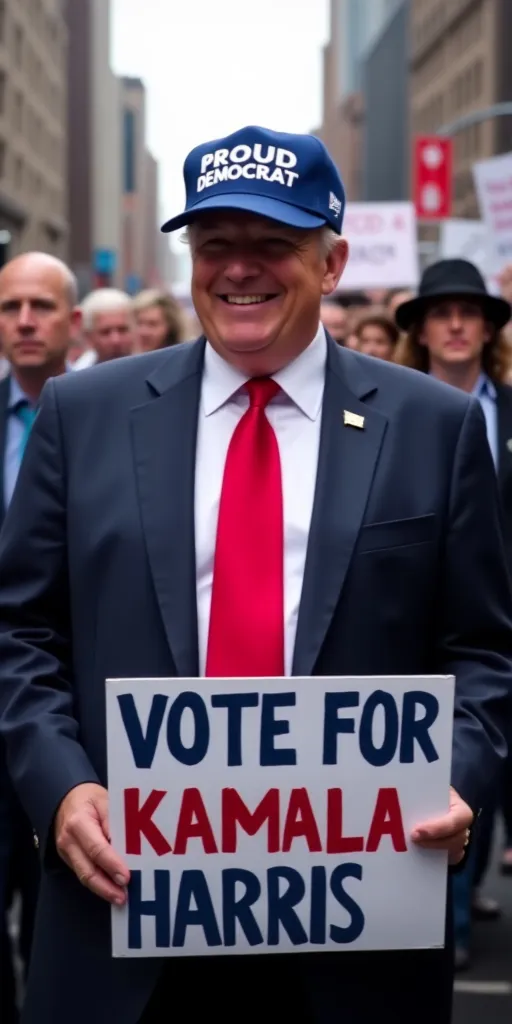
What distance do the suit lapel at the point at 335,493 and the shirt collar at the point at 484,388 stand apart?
308 cm

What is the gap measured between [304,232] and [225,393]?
275 mm

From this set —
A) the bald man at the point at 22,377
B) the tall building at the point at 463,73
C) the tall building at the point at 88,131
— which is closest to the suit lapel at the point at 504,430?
the bald man at the point at 22,377

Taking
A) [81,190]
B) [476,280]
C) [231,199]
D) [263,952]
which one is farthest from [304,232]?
[81,190]

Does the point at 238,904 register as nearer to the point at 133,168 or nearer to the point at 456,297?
Result: the point at 456,297

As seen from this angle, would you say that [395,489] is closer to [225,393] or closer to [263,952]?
[225,393]

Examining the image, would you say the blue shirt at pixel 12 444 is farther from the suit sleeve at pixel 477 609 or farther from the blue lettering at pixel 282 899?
the blue lettering at pixel 282 899

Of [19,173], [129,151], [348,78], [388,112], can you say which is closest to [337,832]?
[19,173]

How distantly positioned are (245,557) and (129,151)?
177 meters

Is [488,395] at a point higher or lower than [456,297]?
lower

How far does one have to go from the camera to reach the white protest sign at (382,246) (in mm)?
15750

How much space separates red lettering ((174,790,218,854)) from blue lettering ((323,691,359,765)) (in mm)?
184

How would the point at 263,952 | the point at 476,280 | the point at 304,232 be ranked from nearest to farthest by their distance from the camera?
the point at 263,952 < the point at 304,232 < the point at 476,280

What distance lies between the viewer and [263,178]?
2.83 meters

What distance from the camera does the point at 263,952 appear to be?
2.69m
